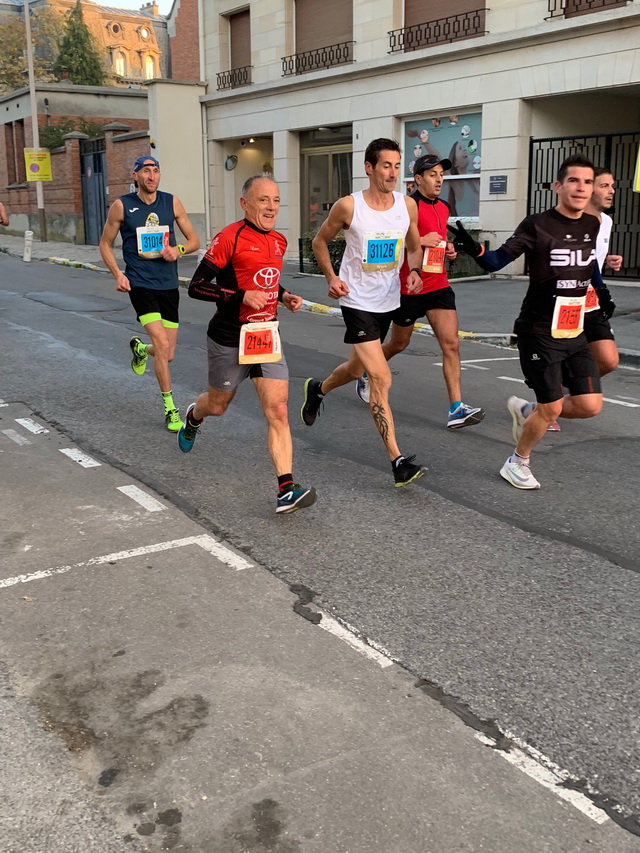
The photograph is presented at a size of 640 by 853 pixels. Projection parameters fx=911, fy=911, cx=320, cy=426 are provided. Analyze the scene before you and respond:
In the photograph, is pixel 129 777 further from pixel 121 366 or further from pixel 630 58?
pixel 630 58

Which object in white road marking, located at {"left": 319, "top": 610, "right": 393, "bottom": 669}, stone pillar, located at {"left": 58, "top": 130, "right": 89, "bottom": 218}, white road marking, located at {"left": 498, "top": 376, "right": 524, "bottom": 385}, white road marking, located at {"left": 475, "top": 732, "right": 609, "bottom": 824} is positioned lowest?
white road marking, located at {"left": 498, "top": 376, "right": 524, "bottom": 385}

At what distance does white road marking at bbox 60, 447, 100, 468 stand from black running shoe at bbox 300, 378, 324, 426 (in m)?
1.73

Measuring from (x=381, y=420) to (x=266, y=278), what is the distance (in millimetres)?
1176

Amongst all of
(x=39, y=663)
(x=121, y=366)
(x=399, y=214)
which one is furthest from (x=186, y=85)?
(x=39, y=663)

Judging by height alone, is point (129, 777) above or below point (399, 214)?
below

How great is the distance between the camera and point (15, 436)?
23.2 ft

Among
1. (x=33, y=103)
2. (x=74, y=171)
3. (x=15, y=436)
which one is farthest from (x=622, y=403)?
(x=74, y=171)

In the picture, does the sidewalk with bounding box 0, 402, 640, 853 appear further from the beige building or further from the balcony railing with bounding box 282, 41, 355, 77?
the balcony railing with bounding box 282, 41, 355, 77

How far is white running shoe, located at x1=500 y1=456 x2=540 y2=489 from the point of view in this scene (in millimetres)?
5746

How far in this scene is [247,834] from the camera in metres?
2.55

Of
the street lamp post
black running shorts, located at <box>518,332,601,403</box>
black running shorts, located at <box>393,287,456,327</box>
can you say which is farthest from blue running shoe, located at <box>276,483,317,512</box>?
the street lamp post

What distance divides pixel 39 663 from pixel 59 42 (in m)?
64.0

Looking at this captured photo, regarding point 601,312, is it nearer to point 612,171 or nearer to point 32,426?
point 32,426

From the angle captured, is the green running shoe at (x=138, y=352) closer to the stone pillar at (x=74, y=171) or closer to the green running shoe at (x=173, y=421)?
the green running shoe at (x=173, y=421)
